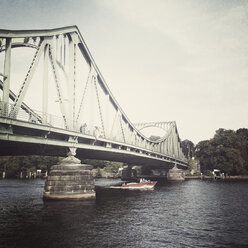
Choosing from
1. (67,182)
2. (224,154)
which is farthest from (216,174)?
(67,182)

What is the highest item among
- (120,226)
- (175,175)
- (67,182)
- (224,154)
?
(224,154)

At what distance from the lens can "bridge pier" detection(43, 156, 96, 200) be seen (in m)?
28.2

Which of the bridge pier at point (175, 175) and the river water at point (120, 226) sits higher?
the bridge pier at point (175, 175)

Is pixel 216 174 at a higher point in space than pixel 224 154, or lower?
lower

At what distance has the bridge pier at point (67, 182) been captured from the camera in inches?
1109

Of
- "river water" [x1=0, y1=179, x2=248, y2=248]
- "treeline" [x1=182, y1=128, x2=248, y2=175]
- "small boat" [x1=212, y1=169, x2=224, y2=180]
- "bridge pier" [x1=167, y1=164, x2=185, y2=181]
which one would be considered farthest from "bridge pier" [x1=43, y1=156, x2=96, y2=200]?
"treeline" [x1=182, y1=128, x2=248, y2=175]

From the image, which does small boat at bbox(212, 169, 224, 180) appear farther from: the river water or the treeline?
the river water

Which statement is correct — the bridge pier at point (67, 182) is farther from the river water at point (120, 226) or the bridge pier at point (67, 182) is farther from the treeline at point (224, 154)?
the treeline at point (224, 154)

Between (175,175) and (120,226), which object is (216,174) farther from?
(120,226)

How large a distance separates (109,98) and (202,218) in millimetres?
31535

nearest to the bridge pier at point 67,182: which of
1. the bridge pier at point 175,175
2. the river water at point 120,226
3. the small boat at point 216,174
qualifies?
the river water at point 120,226

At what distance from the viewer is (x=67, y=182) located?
28.3m

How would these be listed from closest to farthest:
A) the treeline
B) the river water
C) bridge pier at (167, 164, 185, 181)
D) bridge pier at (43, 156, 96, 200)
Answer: the river water, bridge pier at (43, 156, 96, 200), bridge pier at (167, 164, 185, 181), the treeline

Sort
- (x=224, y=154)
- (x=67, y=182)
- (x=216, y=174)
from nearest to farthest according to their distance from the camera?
(x=67, y=182), (x=224, y=154), (x=216, y=174)
